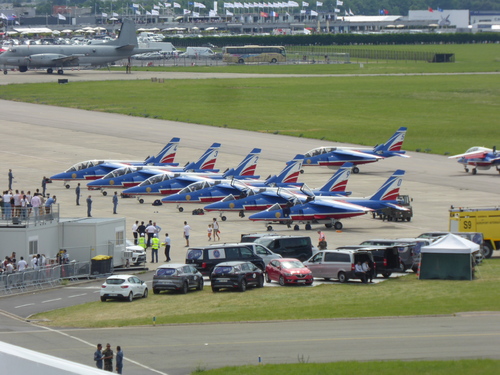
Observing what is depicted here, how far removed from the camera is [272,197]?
174ft

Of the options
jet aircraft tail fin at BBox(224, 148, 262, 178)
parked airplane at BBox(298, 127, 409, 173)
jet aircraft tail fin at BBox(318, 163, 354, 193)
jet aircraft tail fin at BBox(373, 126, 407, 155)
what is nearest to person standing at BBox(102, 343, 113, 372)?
jet aircraft tail fin at BBox(318, 163, 354, 193)

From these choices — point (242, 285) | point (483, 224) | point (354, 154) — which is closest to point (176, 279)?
point (242, 285)

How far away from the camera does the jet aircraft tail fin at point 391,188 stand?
5069 cm

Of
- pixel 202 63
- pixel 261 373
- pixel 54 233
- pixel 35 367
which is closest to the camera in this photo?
pixel 35 367

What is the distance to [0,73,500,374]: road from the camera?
23.4 m

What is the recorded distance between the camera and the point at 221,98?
11956 centimetres

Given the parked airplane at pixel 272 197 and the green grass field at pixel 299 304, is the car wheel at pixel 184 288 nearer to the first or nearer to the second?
the green grass field at pixel 299 304

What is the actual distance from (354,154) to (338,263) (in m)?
34.7

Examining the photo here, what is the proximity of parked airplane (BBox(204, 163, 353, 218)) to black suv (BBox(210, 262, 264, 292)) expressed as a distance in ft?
56.3

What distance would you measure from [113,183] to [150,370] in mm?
A: 39640

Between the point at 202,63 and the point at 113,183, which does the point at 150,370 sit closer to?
the point at 113,183

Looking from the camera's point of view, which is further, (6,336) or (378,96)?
(378,96)

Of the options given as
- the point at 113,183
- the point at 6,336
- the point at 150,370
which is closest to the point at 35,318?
the point at 6,336

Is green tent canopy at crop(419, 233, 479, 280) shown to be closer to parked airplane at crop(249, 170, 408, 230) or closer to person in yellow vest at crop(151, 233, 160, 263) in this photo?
person in yellow vest at crop(151, 233, 160, 263)
